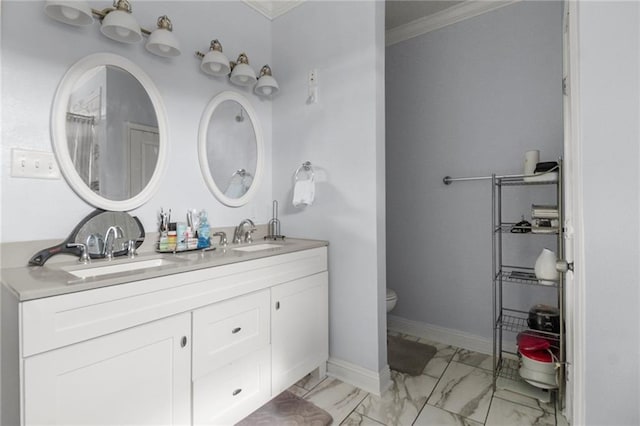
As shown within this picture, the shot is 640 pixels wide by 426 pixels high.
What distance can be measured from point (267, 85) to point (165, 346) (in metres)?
1.75

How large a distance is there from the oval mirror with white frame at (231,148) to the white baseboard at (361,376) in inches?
51.2

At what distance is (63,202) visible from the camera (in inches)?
57.9

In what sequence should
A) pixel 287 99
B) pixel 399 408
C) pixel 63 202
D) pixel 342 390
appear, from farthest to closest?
pixel 287 99, pixel 342 390, pixel 399 408, pixel 63 202

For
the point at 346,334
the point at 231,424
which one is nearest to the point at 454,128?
the point at 346,334

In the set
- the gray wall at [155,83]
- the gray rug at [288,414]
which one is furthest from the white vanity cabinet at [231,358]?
the gray wall at [155,83]

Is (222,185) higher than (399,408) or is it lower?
higher

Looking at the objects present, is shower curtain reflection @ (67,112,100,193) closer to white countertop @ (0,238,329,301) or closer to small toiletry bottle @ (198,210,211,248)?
white countertop @ (0,238,329,301)

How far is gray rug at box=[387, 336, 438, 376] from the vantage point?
222cm

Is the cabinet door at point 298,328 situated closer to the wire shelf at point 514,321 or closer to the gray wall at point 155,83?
the gray wall at point 155,83

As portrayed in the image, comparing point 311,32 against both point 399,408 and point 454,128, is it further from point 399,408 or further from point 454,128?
point 399,408

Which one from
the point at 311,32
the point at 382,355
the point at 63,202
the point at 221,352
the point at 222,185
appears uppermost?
the point at 311,32

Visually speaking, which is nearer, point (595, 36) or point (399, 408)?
point (595, 36)

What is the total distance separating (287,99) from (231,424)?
6.84 feet

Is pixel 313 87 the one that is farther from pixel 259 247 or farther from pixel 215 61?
pixel 259 247
